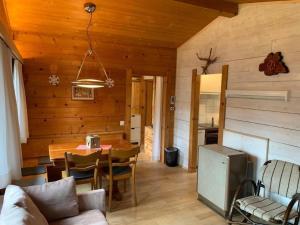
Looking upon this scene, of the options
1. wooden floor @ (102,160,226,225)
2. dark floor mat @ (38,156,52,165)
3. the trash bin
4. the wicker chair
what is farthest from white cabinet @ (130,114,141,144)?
the wicker chair

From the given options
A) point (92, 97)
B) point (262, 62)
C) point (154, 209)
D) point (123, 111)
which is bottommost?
point (154, 209)

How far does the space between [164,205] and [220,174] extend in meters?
0.95

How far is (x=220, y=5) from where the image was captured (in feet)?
11.2

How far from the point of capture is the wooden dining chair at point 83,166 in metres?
2.92

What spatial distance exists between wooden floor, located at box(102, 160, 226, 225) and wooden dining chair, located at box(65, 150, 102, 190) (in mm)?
578

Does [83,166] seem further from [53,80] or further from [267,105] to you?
[267,105]

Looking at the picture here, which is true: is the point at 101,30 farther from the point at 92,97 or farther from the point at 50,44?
the point at 92,97

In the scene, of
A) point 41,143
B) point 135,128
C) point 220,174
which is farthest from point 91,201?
point 135,128

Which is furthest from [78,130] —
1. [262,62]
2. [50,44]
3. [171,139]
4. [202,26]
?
[262,62]

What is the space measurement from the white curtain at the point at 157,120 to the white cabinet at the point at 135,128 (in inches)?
53.1

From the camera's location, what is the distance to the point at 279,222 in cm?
239

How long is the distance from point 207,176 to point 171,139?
82.8 inches

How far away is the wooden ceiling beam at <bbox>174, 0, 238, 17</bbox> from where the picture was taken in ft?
10.5

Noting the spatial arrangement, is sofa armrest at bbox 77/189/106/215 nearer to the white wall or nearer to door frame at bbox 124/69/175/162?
the white wall
